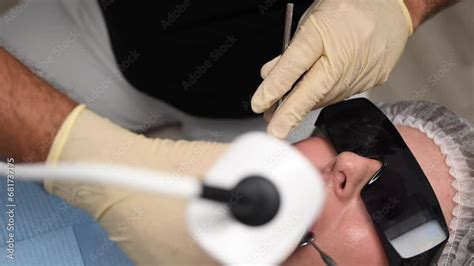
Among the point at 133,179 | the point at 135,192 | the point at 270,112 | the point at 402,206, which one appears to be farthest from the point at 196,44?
the point at 133,179

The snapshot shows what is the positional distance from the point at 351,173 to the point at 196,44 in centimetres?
49

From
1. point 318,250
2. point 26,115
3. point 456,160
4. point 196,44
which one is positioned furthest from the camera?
point 196,44

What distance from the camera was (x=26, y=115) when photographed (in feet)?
2.88

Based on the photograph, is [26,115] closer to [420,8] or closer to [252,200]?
[252,200]

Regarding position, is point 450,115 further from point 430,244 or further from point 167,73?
point 167,73

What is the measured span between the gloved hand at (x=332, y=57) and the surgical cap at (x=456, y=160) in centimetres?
14

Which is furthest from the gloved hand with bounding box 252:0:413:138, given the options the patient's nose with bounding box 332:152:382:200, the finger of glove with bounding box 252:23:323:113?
the patient's nose with bounding box 332:152:382:200

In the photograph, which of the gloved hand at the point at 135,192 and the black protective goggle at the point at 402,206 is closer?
the gloved hand at the point at 135,192

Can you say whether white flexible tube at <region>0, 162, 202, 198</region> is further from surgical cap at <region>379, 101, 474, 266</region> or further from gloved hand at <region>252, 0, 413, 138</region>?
surgical cap at <region>379, 101, 474, 266</region>

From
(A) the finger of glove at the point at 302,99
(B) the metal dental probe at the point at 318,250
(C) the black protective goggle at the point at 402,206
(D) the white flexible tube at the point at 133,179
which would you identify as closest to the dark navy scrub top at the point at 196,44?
(A) the finger of glove at the point at 302,99

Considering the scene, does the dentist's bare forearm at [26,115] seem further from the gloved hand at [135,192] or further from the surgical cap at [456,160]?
the surgical cap at [456,160]

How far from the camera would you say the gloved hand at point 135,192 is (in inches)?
34.3

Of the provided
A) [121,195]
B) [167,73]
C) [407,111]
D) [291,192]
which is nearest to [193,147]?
[121,195]

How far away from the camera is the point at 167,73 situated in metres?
1.31
